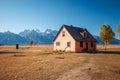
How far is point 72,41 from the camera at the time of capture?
47.2 m

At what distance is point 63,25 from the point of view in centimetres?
5044

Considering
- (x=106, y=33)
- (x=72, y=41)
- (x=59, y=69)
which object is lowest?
(x=59, y=69)

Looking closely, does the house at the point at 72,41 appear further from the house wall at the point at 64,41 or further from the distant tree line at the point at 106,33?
the distant tree line at the point at 106,33

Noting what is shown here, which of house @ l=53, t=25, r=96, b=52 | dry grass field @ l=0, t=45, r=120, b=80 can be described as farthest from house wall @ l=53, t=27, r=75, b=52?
dry grass field @ l=0, t=45, r=120, b=80

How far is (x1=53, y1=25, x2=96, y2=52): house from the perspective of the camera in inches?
1863

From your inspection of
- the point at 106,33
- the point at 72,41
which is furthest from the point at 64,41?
the point at 106,33

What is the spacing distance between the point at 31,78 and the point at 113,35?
57686 millimetres

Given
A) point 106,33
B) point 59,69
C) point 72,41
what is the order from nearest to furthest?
1. point 59,69
2. point 72,41
3. point 106,33

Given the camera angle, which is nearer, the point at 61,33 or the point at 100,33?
the point at 61,33

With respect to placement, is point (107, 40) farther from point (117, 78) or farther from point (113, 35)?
point (117, 78)

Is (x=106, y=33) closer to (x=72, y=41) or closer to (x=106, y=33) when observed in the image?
(x=106, y=33)

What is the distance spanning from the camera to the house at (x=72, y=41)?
4731 centimetres

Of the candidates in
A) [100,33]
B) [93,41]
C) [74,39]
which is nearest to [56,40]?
[74,39]

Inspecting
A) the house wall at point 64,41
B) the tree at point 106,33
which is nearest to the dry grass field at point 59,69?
the house wall at point 64,41
